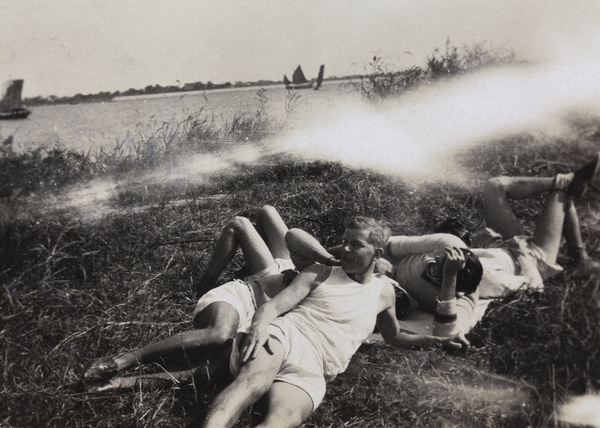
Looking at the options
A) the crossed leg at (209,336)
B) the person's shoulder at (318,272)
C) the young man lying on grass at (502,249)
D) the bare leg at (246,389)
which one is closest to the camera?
the bare leg at (246,389)

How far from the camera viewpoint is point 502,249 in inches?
106

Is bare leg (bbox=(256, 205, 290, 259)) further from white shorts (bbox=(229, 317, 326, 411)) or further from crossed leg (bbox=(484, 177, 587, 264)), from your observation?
crossed leg (bbox=(484, 177, 587, 264))

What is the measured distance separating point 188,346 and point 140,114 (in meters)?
1.30

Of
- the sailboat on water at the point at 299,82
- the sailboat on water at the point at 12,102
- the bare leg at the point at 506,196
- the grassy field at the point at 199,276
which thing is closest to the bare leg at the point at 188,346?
the grassy field at the point at 199,276

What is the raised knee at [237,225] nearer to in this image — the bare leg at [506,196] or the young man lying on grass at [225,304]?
the young man lying on grass at [225,304]

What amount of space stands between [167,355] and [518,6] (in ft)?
7.09

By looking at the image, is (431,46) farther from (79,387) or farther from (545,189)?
(79,387)

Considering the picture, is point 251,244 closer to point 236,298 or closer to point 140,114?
point 236,298

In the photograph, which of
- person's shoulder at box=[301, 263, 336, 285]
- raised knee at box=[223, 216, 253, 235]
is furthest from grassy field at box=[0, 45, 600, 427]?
person's shoulder at box=[301, 263, 336, 285]

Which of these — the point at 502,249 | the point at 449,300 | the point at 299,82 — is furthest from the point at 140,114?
the point at 502,249

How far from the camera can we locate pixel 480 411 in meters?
2.10

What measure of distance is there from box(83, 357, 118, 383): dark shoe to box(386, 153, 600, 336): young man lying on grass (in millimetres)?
1256

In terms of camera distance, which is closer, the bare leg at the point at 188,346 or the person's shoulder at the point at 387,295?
the bare leg at the point at 188,346

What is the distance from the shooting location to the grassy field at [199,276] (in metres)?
2.11
